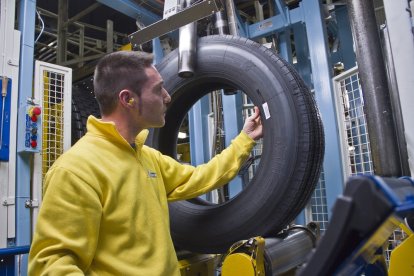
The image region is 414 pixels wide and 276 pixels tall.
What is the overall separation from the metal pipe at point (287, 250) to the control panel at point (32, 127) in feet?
5.21

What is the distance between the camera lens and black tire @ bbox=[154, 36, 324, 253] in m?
1.28

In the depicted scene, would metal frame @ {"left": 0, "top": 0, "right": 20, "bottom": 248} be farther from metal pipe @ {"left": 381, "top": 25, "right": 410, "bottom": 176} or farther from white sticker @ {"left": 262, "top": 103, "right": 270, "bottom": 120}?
metal pipe @ {"left": 381, "top": 25, "right": 410, "bottom": 176}

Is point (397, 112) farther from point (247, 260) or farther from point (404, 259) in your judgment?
point (247, 260)

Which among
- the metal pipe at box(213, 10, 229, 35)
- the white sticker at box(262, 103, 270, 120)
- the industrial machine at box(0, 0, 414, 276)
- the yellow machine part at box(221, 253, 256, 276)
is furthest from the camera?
the metal pipe at box(213, 10, 229, 35)

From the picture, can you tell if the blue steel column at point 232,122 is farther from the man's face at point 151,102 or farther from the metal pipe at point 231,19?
the man's face at point 151,102

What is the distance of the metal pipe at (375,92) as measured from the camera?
949 mm

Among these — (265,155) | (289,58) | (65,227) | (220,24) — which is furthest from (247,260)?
(289,58)

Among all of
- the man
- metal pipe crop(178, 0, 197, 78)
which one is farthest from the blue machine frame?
metal pipe crop(178, 0, 197, 78)

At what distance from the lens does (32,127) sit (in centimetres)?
215

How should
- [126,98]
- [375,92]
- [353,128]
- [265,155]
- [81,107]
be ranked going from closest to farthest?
[375,92], [126,98], [265,155], [353,128], [81,107]

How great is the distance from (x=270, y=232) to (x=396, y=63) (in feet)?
2.37

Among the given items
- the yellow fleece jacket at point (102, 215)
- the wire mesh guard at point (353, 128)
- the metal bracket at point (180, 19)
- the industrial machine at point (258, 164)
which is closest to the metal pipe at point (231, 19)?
the industrial machine at point (258, 164)

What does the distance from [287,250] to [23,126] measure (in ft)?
5.68

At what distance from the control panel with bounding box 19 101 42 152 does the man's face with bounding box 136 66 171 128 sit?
1164mm
